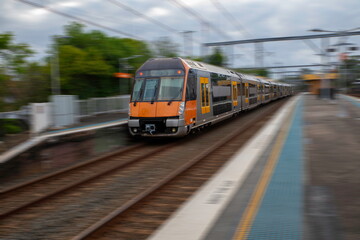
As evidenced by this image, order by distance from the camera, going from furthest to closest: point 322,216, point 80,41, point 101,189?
point 80,41 < point 101,189 < point 322,216

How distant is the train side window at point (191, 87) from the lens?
12.7m

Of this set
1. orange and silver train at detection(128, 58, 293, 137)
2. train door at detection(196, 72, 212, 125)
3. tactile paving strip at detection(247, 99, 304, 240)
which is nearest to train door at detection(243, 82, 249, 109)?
train door at detection(196, 72, 212, 125)

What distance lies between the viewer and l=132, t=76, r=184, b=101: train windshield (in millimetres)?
12508

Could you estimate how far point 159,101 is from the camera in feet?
40.9

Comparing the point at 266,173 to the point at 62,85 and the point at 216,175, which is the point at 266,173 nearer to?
the point at 216,175

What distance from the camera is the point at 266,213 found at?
17.0 feet

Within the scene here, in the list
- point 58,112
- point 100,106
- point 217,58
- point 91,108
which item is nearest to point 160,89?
point 58,112

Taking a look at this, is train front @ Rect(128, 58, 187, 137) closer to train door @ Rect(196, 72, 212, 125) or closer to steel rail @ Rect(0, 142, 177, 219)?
steel rail @ Rect(0, 142, 177, 219)

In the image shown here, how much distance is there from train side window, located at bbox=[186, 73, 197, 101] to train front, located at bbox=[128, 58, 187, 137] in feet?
0.88

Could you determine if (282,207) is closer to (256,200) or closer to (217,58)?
(256,200)

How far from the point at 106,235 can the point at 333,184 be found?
4.20 meters

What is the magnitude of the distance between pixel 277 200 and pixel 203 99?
880 cm

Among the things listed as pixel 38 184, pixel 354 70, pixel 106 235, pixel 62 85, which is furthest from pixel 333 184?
pixel 354 70

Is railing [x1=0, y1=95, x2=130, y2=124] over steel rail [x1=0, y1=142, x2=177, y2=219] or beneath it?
over
